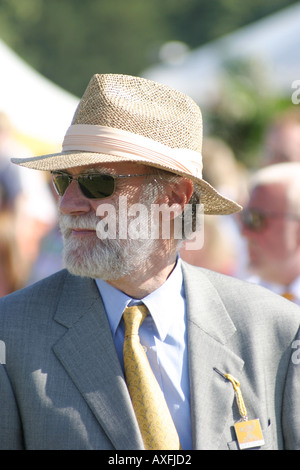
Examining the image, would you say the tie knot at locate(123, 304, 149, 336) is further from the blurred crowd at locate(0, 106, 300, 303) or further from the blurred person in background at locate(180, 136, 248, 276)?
the blurred person in background at locate(180, 136, 248, 276)

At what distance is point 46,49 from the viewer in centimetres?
3384

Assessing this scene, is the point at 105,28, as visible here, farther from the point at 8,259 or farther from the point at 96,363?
the point at 96,363

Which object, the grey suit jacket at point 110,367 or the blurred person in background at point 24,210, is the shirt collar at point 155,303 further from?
the blurred person in background at point 24,210

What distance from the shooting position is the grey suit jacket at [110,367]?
249 cm

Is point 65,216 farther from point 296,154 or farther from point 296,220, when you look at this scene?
point 296,154

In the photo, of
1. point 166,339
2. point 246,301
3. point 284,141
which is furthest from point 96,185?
point 284,141

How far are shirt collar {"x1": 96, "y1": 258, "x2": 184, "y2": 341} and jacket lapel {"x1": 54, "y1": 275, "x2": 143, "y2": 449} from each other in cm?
4

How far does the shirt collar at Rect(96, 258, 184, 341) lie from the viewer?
9.04 feet

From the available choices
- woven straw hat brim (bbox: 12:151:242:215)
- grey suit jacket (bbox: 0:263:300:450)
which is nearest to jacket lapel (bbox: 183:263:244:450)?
grey suit jacket (bbox: 0:263:300:450)

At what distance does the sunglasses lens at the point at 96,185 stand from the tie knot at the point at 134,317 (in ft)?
1.49

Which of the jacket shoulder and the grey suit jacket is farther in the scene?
the jacket shoulder

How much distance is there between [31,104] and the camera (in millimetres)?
10312

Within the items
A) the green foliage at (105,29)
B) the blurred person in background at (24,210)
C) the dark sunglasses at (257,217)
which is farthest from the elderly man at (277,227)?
the green foliage at (105,29)

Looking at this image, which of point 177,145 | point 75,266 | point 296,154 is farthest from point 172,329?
point 296,154
